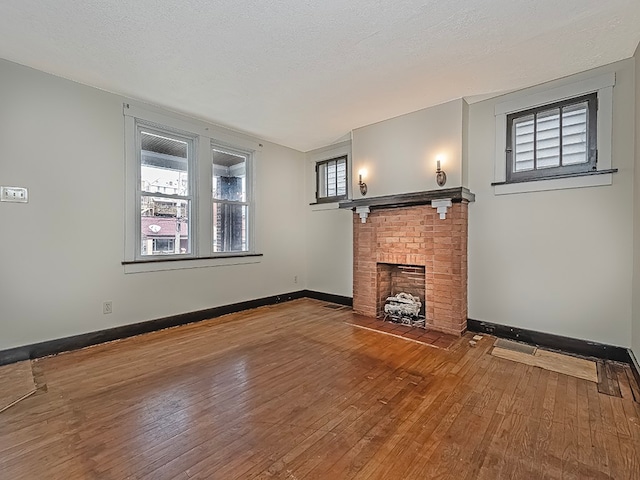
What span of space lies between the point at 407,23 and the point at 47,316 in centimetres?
422

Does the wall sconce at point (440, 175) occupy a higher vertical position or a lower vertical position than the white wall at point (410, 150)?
lower

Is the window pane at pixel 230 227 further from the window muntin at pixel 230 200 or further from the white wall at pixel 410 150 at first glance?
the white wall at pixel 410 150

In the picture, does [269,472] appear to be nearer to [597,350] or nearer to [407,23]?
[407,23]

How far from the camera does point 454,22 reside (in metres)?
2.29

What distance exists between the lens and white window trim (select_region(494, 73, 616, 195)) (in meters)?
2.86

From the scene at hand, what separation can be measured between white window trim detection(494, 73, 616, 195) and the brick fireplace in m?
0.51

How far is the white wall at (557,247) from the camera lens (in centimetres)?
282

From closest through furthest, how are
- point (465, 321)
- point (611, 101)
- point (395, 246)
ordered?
point (611, 101) < point (465, 321) < point (395, 246)

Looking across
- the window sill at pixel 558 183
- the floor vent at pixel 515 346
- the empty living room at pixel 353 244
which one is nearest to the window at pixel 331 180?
the empty living room at pixel 353 244

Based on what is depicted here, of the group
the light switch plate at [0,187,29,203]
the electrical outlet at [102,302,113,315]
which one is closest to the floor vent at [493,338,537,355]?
the electrical outlet at [102,302,113,315]

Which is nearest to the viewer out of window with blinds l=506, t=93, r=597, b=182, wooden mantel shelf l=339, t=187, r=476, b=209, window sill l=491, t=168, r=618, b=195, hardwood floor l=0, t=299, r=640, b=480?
hardwood floor l=0, t=299, r=640, b=480

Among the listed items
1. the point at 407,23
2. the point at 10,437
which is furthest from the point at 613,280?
the point at 10,437

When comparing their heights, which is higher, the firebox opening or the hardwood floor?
the firebox opening

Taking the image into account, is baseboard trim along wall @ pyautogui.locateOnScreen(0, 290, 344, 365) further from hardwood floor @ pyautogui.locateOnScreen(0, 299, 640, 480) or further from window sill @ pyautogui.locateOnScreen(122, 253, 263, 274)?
window sill @ pyautogui.locateOnScreen(122, 253, 263, 274)
